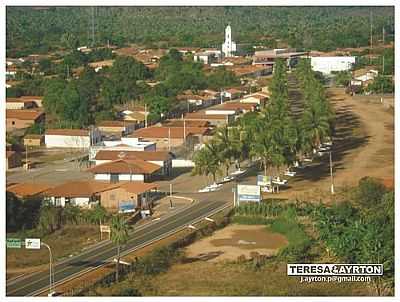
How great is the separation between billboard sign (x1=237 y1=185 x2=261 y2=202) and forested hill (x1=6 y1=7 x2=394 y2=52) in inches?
1031

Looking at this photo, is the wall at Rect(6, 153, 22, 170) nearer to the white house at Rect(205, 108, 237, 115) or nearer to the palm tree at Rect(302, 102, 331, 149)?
the palm tree at Rect(302, 102, 331, 149)

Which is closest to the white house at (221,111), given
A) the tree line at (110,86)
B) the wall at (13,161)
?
the tree line at (110,86)

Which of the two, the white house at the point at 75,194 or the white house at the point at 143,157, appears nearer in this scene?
the white house at the point at 75,194

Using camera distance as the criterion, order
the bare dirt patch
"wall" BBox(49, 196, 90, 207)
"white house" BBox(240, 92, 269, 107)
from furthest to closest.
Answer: "white house" BBox(240, 92, 269, 107), "wall" BBox(49, 196, 90, 207), the bare dirt patch

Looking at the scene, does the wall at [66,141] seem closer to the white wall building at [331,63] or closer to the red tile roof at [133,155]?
the red tile roof at [133,155]

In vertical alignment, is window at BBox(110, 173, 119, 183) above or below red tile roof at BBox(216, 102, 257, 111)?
below

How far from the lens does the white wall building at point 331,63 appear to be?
1481 inches

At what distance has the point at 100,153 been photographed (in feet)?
55.7

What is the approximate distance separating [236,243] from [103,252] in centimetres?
171

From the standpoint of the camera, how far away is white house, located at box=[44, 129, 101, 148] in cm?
2012

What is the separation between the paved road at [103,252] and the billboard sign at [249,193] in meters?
0.34

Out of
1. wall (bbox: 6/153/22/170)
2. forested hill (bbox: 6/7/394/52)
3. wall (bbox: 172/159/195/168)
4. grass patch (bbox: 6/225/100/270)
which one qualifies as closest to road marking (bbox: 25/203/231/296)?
grass patch (bbox: 6/225/100/270)

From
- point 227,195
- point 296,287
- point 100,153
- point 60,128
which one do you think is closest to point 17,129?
point 60,128

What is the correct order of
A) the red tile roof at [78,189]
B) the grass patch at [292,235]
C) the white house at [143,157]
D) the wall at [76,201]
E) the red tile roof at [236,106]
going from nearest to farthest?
the grass patch at [292,235] < the wall at [76,201] < the red tile roof at [78,189] < the white house at [143,157] < the red tile roof at [236,106]
